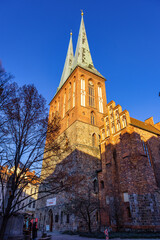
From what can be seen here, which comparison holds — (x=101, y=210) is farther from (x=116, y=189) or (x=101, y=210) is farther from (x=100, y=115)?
(x=100, y=115)

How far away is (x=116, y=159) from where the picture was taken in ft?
58.1

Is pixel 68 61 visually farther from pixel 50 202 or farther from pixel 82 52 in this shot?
pixel 50 202

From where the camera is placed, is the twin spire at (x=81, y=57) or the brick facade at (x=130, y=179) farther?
the twin spire at (x=81, y=57)

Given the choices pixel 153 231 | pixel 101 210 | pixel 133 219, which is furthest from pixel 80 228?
pixel 153 231

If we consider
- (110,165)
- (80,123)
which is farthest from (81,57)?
(110,165)

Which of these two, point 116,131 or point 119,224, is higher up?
point 116,131

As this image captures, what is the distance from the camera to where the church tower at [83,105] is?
23213mm

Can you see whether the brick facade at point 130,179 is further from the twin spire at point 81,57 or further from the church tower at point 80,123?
the twin spire at point 81,57

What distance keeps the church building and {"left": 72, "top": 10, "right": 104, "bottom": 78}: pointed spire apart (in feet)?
12.4

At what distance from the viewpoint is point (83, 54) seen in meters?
36.3

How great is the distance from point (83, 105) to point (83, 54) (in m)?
15.0

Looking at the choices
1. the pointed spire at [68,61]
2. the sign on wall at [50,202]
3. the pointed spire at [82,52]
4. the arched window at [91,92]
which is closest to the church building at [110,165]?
the arched window at [91,92]

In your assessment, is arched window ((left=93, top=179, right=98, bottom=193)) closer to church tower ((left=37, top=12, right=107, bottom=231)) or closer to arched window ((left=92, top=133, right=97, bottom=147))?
church tower ((left=37, top=12, right=107, bottom=231))

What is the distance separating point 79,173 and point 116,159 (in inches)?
186
